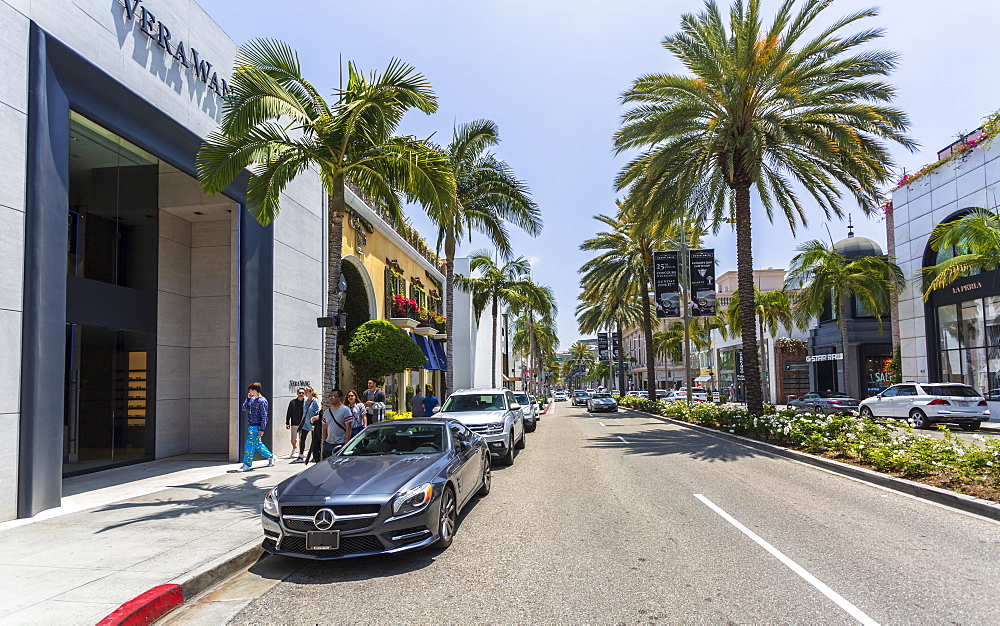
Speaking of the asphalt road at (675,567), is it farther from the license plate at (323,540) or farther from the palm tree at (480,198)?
the palm tree at (480,198)

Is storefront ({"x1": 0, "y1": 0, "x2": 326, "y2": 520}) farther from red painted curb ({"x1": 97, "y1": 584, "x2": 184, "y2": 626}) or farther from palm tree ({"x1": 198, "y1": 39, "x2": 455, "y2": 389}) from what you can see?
red painted curb ({"x1": 97, "y1": 584, "x2": 184, "y2": 626})

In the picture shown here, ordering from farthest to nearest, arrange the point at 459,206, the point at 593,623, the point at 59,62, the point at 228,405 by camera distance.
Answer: the point at 459,206 < the point at 228,405 < the point at 59,62 < the point at 593,623

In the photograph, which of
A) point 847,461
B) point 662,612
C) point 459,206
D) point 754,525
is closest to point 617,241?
point 459,206

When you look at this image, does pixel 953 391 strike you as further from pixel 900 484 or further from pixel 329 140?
pixel 329 140

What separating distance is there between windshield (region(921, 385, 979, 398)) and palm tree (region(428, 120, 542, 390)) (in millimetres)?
14606

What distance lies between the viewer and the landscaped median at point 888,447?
9484mm

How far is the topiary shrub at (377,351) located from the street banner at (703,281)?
12.2 m

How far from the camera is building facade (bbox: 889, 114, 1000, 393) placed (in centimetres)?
2588

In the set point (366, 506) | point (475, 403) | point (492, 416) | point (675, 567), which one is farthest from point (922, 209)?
point (366, 506)

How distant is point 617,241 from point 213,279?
25.0 metres

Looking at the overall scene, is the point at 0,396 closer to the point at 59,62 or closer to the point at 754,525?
the point at 59,62

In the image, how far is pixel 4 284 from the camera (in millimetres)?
7945

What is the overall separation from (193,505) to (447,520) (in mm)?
4415

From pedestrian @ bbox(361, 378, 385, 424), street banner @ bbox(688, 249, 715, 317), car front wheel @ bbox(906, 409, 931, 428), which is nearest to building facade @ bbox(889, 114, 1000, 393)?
car front wheel @ bbox(906, 409, 931, 428)
